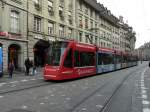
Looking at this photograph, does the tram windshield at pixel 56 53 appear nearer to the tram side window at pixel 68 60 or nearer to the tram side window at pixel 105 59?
the tram side window at pixel 68 60

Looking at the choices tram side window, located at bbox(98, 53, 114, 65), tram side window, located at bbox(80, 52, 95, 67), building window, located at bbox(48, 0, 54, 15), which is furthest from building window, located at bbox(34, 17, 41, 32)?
tram side window, located at bbox(80, 52, 95, 67)

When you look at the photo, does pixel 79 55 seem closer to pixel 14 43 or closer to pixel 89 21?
pixel 14 43

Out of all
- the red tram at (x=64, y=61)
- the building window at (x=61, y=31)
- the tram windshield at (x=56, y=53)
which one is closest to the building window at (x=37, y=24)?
the building window at (x=61, y=31)

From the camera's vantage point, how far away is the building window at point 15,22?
89.8 feet

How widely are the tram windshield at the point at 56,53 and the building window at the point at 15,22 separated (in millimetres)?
10716

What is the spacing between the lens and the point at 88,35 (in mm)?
49750

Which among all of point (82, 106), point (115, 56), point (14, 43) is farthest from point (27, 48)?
point (82, 106)

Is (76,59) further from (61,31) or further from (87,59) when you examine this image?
(61,31)

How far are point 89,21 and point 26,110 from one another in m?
44.0

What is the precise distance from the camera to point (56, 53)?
691 inches

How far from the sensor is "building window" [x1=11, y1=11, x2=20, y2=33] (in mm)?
27383

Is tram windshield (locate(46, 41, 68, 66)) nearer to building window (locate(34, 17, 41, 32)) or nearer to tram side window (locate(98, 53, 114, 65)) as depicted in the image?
tram side window (locate(98, 53, 114, 65))

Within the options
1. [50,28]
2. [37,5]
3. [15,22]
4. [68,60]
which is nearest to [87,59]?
[68,60]

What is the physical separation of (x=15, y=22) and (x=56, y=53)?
12.1m
